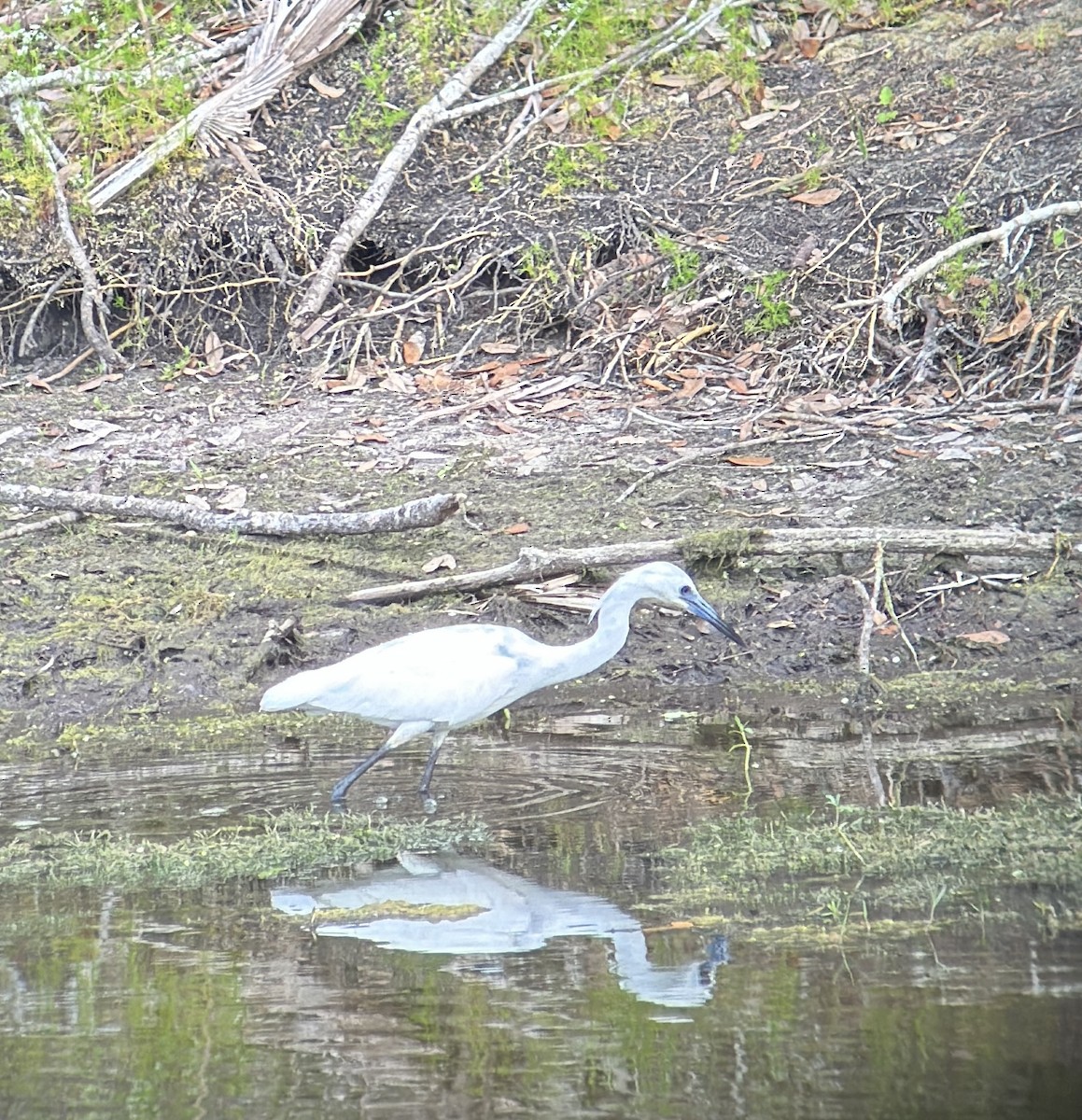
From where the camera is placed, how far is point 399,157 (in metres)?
11.0

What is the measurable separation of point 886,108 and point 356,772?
287 inches

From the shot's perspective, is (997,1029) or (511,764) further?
(511,764)

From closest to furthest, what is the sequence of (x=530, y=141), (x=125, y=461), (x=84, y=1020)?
(x=84, y=1020)
(x=125, y=461)
(x=530, y=141)

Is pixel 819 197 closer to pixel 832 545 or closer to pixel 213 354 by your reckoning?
pixel 213 354

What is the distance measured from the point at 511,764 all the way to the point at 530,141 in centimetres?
647

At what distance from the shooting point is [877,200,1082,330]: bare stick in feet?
30.3

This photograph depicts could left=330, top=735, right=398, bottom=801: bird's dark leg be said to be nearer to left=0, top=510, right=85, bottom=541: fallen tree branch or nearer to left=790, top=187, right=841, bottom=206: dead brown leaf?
left=0, top=510, right=85, bottom=541: fallen tree branch

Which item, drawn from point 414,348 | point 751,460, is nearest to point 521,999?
point 751,460

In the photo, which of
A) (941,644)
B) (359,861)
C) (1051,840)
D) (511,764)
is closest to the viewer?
(1051,840)

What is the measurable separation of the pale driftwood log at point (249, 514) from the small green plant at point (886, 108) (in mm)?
4670

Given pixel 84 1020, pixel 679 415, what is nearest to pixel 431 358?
pixel 679 415

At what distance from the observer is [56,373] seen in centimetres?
1047

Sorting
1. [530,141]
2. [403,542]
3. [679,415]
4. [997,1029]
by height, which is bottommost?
[997,1029]

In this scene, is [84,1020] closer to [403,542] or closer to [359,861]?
[359,861]
